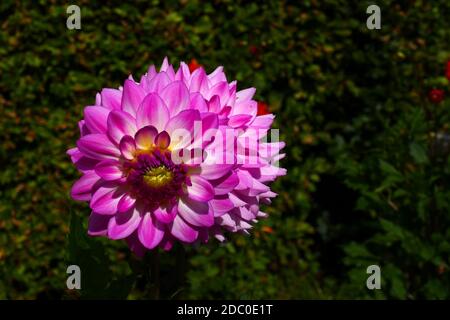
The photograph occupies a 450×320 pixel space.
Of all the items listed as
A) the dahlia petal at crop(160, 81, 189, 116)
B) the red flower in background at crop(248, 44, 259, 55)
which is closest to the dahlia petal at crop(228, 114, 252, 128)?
the dahlia petal at crop(160, 81, 189, 116)

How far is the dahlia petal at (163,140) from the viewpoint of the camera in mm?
980

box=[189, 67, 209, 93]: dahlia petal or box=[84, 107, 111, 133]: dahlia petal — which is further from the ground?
box=[189, 67, 209, 93]: dahlia petal

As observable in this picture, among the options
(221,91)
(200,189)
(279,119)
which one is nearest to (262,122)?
(221,91)

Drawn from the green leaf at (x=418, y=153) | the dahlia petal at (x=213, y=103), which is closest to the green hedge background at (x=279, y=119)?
the green leaf at (x=418, y=153)

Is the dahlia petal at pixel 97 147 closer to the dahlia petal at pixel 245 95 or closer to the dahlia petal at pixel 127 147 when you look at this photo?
the dahlia petal at pixel 127 147

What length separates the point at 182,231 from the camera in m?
0.96

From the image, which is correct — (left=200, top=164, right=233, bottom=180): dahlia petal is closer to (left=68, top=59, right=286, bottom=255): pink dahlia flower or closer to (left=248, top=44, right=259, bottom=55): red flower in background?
(left=68, top=59, right=286, bottom=255): pink dahlia flower

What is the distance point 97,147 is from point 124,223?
14 centimetres

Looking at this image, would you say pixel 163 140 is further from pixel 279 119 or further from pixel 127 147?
pixel 279 119

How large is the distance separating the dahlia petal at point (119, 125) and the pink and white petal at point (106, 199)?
0.08 metres

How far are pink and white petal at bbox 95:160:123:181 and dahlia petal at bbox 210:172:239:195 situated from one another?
0.18 meters

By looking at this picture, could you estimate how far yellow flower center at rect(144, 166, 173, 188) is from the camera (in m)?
0.99
